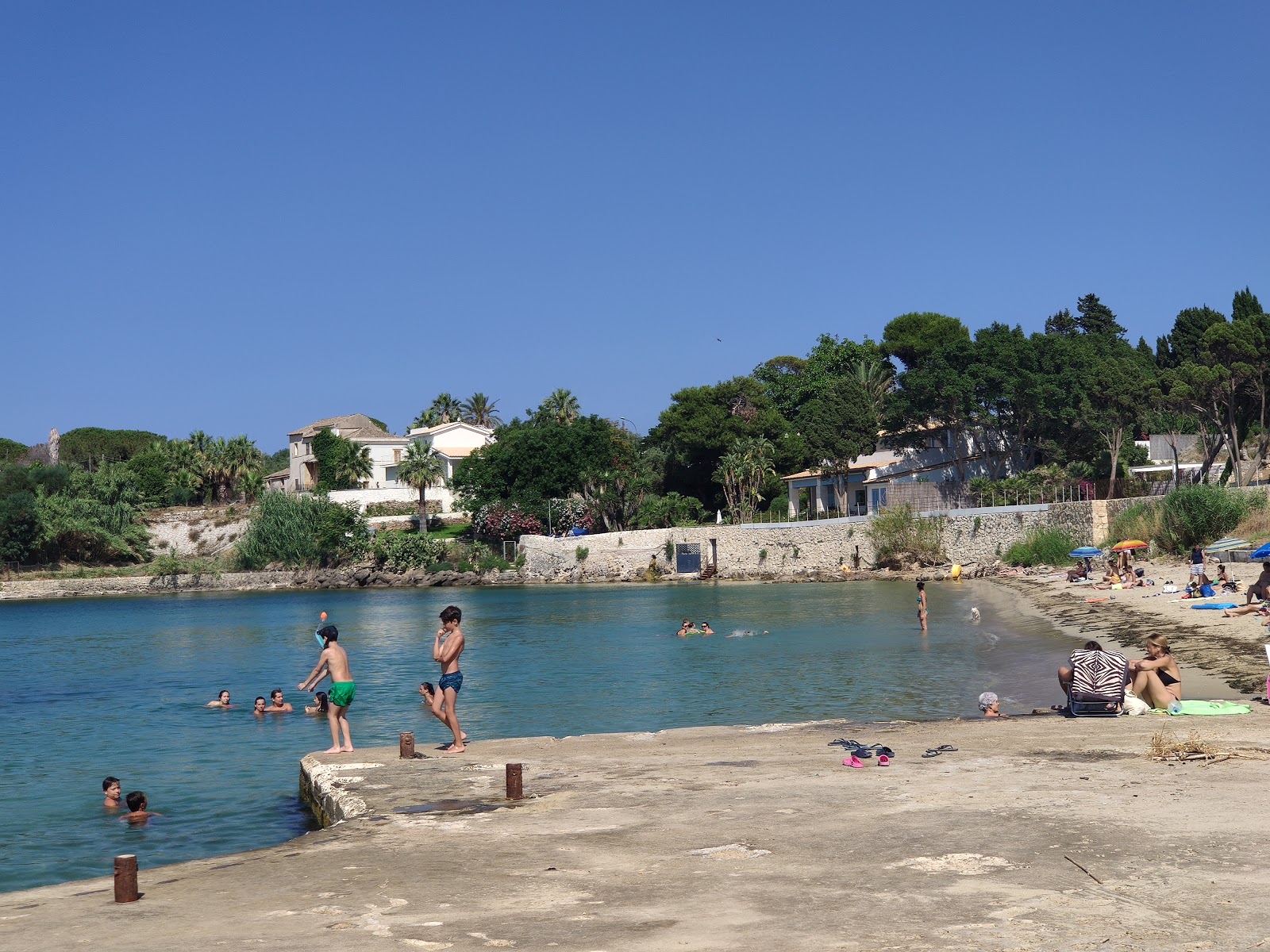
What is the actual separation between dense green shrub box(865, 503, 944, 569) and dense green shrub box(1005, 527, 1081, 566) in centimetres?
488

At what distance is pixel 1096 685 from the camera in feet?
47.6

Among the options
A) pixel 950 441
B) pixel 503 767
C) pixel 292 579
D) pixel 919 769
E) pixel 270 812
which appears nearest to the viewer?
pixel 919 769

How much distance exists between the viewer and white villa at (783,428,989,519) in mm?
67031

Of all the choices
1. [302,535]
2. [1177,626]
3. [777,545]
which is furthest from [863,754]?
[302,535]

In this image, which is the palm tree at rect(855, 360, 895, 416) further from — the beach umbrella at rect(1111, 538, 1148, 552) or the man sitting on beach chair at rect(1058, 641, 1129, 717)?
the man sitting on beach chair at rect(1058, 641, 1129, 717)

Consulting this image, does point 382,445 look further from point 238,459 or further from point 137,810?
point 137,810

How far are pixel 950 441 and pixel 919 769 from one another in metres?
64.9

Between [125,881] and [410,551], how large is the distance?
7197 cm

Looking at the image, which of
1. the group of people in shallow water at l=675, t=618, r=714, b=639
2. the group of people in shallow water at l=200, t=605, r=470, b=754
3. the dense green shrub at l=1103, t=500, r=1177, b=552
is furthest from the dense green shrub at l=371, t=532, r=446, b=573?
the group of people in shallow water at l=200, t=605, r=470, b=754

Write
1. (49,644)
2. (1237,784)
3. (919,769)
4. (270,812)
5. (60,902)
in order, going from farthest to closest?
1. (49,644)
2. (270,812)
3. (919,769)
4. (1237,784)
5. (60,902)

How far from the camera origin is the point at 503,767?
12.5 meters

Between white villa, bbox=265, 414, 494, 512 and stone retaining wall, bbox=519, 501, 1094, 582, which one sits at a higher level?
white villa, bbox=265, 414, 494, 512

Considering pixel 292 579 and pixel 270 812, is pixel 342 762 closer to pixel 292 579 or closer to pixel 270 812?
pixel 270 812

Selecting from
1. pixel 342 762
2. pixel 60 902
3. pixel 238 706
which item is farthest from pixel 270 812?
pixel 238 706
